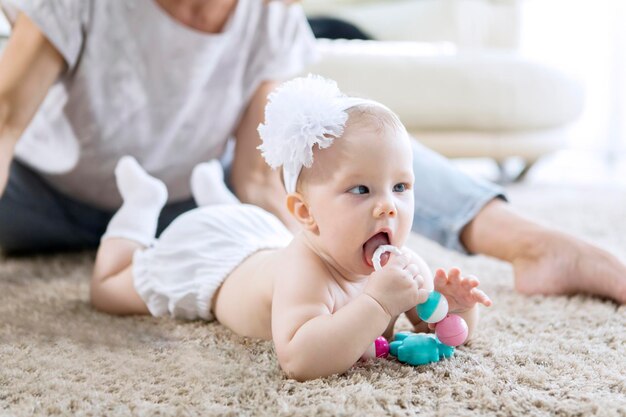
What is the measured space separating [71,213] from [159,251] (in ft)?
1.43

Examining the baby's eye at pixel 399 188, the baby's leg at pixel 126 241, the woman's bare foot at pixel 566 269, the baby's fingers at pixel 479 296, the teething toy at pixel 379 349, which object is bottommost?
the baby's leg at pixel 126 241

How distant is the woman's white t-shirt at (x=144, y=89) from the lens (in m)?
1.19

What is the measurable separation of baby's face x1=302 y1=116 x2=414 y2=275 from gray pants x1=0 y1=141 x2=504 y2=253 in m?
0.38

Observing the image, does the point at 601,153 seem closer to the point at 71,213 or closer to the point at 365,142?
the point at 71,213

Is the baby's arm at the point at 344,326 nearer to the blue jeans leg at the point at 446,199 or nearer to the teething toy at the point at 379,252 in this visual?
the teething toy at the point at 379,252

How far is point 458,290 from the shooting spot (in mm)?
745

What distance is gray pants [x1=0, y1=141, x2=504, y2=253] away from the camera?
1.11 m

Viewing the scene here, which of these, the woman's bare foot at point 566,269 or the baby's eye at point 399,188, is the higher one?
the baby's eye at point 399,188

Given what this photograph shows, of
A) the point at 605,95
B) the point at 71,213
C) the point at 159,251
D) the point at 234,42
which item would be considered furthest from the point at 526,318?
the point at 605,95

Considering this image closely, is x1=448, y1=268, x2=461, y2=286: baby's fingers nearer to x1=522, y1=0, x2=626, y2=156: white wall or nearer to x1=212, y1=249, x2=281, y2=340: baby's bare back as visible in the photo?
x1=212, y1=249, x2=281, y2=340: baby's bare back

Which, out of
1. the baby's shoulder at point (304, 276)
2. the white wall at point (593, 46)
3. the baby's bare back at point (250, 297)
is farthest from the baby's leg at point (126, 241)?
the white wall at point (593, 46)

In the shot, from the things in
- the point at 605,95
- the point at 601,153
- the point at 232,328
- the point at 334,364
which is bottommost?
the point at 601,153

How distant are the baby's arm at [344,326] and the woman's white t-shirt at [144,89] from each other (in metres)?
0.66

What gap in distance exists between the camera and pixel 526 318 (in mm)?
926
